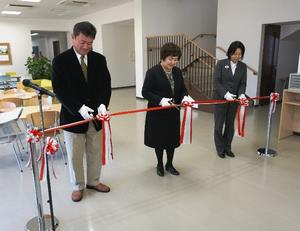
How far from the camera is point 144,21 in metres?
7.82

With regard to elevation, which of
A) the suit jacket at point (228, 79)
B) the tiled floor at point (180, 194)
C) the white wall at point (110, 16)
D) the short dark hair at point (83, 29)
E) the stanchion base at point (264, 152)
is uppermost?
the white wall at point (110, 16)

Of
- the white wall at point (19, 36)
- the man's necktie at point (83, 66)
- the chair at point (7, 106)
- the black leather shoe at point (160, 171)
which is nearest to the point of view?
the man's necktie at point (83, 66)

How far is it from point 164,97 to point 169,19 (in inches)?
243

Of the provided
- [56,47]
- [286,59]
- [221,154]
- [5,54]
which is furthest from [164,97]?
[56,47]

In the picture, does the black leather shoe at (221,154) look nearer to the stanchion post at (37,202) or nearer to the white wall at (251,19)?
the stanchion post at (37,202)

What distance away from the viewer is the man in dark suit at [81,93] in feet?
7.38

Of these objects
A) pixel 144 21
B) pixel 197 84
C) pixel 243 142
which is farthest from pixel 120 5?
pixel 243 142

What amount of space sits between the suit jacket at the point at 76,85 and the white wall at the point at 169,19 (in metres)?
5.80

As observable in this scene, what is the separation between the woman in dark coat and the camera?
278 cm

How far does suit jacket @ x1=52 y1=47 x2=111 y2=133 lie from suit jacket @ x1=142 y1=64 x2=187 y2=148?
0.51m

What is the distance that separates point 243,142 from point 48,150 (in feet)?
10.9

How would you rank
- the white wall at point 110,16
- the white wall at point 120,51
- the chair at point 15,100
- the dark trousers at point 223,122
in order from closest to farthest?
the dark trousers at point 223,122
the chair at point 15,100
the white wall at point 110,16
the white wall at point 120,51

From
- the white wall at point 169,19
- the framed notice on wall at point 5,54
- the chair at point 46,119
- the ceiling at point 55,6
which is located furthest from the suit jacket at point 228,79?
the framed notice on wall at point 5,54

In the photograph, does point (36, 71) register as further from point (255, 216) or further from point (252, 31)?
point (255, 216)
